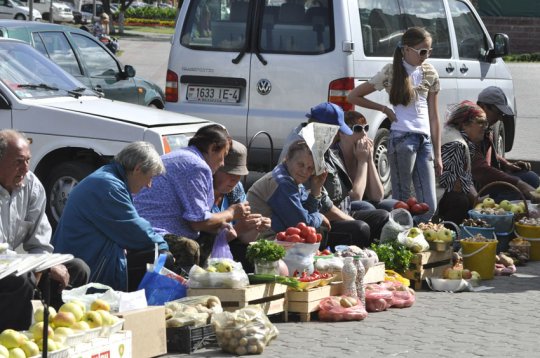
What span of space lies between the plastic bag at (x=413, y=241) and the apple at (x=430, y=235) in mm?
198

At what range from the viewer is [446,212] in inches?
448

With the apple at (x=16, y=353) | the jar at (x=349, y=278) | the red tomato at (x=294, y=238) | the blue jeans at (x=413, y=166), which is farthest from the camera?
the blue jeans at (x=413, y=166)

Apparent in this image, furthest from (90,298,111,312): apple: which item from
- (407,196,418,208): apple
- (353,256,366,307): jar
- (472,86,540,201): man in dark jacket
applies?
(472,86,540,201): man in dark jacket

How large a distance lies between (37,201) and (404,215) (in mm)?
3693

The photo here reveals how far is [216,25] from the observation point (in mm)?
12969

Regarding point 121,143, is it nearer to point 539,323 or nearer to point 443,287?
point 443,287

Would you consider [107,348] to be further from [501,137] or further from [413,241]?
[501,137]

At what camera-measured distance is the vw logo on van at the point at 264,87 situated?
12.6 m

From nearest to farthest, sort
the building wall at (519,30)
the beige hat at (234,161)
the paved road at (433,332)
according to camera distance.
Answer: the paved road at (433,332) < the beige hat at (234,161) < the building wall at (519,30)

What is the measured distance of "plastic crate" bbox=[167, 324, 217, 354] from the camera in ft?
23.0

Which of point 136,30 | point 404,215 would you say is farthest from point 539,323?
point 136,30

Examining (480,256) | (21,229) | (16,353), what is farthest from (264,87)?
(16,353)

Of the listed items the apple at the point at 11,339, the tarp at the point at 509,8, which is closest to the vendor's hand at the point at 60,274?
the apple at the point at 11,339

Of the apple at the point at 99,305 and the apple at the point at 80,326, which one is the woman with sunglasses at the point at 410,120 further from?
the apple at the point at 80,326
